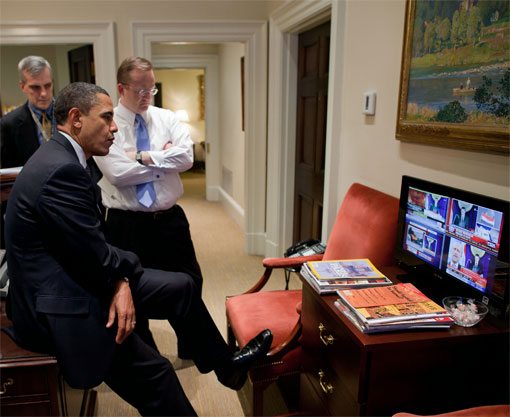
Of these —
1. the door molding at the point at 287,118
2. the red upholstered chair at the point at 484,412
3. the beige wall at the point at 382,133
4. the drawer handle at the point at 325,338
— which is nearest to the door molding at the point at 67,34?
the door molding at the point at 287,118

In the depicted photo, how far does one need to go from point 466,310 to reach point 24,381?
5.45ft

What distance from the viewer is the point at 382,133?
224cm

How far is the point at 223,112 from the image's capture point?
6594 mm

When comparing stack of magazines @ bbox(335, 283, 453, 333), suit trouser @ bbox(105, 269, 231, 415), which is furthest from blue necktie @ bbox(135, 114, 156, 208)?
stack of magazines @ bbox(335, 283, 453, 333)

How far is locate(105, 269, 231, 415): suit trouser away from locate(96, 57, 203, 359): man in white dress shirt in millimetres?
559

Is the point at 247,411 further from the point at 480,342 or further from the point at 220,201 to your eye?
the point at 220,201

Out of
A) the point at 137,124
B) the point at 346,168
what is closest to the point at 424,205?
the point at 346,168

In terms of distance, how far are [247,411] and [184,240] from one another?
0.99 meters

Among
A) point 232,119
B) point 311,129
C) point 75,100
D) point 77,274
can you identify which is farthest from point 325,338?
point 232,119

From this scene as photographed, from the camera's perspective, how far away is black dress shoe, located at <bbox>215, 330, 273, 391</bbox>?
6.28 ft

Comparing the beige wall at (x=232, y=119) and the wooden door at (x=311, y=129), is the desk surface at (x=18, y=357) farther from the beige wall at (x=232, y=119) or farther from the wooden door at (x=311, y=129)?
the beige wall at (x=232, y=119)

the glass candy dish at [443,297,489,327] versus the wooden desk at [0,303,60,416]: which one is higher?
the glass candy dish at [443,297,489,327]

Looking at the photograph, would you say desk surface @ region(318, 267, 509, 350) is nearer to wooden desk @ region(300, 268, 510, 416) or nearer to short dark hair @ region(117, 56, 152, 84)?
wooden desk @ region(300, 268, 510, 416)

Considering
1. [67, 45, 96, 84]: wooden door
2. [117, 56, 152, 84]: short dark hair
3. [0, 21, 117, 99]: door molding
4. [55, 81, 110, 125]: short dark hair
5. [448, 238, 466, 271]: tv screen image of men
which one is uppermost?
[0, 21, 117, 99]: door molding
